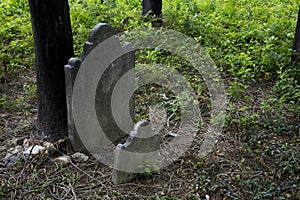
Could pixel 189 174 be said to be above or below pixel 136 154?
below

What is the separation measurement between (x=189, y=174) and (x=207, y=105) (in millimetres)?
1337

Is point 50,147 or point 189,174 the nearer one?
point 189,174

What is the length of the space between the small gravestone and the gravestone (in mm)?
604

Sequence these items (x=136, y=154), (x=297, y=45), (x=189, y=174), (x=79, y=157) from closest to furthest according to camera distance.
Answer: (x=136, y=154) → (x=189, y=174) → (x=79, y=157) → (x=297, y=45)

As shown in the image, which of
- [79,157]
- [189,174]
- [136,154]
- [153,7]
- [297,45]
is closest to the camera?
[136,154]

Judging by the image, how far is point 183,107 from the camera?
4.52m

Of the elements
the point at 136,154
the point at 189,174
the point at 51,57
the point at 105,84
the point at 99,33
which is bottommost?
the point at 189,174

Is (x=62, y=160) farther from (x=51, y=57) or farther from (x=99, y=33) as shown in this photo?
(x=99, y=33)

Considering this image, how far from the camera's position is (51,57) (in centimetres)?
352

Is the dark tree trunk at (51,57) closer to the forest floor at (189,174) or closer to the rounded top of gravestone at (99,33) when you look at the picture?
the forest floor at (189,174)

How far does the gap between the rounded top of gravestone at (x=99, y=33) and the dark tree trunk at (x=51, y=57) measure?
380mm

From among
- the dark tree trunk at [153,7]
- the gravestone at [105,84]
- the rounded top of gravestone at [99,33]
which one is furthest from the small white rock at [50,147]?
the dark tree trunk at [153,7]

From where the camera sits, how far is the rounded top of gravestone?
3.35 meters

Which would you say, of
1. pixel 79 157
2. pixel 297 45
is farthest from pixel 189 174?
pixel 297 45
